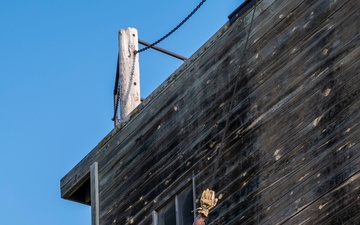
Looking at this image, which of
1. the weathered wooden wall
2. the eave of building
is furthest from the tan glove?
the eave of building

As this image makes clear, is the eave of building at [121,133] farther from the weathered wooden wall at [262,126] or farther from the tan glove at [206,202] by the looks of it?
the tan glove at [206,202]

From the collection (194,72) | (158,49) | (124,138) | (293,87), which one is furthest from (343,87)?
(158,49)

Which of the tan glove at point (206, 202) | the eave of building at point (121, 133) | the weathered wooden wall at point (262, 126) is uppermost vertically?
the eave of building at point (121, 133)

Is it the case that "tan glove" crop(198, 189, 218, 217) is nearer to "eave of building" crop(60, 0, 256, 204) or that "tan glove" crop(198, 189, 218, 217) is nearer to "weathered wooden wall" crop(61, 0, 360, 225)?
"weathered wooden wall" crop(61, 0, 360, 225)

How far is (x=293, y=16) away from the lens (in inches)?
499

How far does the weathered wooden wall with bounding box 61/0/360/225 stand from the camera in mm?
11352

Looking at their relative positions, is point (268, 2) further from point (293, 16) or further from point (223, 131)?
point (223, 131)

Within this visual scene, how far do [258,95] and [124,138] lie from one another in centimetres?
323

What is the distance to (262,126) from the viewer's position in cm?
1248

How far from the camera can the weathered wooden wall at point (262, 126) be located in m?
11.4

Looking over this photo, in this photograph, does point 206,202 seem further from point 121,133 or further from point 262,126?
point 121,133

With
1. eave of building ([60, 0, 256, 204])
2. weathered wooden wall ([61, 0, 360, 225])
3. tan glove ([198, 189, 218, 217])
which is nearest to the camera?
tan glove ([198, 189, 218, 217])

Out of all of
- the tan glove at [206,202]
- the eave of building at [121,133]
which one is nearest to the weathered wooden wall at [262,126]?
the eave of building at [121,133]

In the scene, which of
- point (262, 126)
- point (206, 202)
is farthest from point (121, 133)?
point (206, 202)
